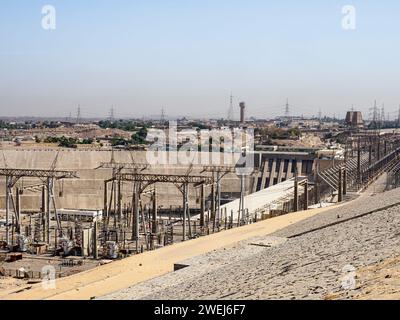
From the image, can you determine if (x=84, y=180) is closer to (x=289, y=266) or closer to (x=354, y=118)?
(x=289, y=266)

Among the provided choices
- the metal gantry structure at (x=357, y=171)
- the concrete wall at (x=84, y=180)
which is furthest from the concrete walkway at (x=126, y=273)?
the concrete wall at (x=84, y=180)

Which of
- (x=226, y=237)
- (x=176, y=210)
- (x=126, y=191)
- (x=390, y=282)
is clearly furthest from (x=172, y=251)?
(x=126, y=191)

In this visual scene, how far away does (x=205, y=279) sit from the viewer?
38.7ft

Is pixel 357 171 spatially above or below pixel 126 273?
above

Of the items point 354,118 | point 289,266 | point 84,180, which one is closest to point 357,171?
point 84,180

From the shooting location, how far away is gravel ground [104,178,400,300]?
29.1 ft

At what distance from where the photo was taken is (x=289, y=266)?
11.0 m

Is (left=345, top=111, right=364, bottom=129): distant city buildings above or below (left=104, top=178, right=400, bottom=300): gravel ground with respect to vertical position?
above

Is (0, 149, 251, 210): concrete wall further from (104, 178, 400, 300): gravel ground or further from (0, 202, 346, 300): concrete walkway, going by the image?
(104, 178, 400, 300): gravel ground

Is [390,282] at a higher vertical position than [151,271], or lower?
higher

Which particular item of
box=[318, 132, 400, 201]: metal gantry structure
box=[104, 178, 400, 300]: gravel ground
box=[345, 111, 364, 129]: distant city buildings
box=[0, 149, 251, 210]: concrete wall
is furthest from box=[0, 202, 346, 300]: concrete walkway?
box=[345, 111, 364, 129]: distant city buildings
